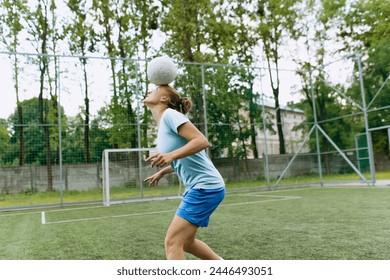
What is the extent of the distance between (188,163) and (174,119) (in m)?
0.28

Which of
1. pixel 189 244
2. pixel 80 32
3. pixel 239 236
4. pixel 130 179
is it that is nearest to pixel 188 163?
pixel 189 244

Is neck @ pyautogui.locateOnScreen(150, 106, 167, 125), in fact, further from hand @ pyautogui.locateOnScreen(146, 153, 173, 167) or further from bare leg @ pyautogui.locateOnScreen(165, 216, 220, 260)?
bare leg @ pyautogui.locateOnScreen(165, 216, 220, 260)

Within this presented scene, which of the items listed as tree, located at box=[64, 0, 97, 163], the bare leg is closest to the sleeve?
the bare leg

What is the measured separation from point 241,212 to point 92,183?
216 inches

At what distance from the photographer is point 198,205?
2.16m

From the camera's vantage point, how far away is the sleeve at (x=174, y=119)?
6.80 ft

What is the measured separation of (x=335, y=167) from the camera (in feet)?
47.6

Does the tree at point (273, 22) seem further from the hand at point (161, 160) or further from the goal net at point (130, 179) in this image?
the hand at point (161, 160)

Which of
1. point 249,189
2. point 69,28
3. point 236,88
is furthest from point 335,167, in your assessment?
point 69,28

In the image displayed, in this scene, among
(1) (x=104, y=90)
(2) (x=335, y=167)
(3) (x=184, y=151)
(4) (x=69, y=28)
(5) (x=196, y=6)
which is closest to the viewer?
(3) (x=184, y=151)

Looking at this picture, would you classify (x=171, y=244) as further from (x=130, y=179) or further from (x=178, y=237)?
(x=130, y=179)

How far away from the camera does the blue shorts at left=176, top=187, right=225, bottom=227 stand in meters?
2.15

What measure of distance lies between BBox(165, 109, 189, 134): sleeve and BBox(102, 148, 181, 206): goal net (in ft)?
29.2

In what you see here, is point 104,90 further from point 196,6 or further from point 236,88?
point 196,6
